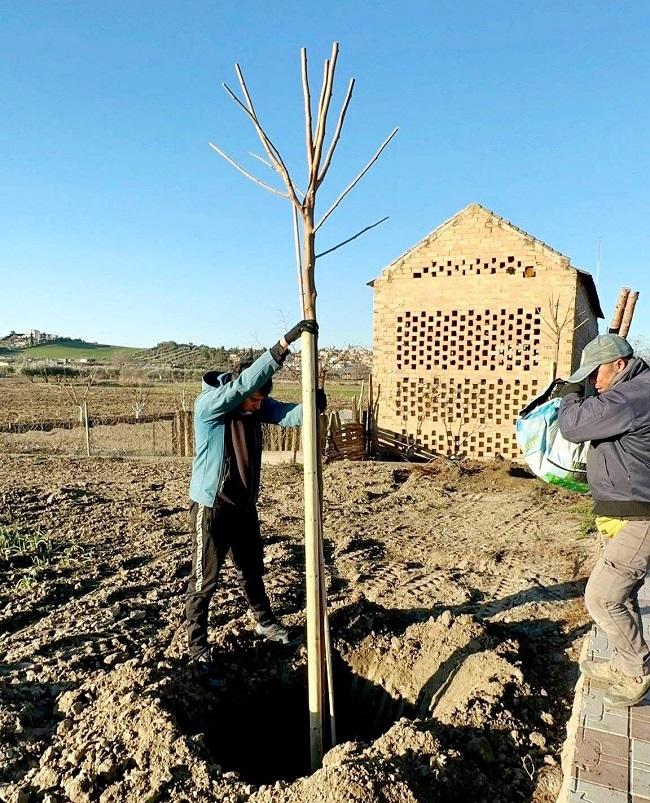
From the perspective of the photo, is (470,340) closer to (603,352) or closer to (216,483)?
(603,352)

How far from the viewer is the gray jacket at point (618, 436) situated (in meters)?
2.87

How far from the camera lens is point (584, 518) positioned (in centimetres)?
778

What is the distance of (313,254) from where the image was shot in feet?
9.23

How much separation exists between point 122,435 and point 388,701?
1712 centimetres

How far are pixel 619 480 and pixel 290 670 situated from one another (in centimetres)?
219

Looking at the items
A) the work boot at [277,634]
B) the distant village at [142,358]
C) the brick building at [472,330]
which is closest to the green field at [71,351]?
the distant village at [142,358]

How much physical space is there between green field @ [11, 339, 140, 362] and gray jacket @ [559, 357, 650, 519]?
215 ft

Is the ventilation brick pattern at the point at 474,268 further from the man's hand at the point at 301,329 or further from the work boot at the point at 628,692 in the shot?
the man's hand at the point at 301,329

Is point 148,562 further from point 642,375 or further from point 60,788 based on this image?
point 642,375

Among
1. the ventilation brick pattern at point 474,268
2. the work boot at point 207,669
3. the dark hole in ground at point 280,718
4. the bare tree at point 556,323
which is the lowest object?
the dark hole in ground at point 280,718

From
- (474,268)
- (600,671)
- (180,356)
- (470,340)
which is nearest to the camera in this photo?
(600,671)

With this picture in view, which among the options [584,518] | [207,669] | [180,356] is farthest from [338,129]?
[180,356]

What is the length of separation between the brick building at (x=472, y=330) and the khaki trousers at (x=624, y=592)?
384 inches

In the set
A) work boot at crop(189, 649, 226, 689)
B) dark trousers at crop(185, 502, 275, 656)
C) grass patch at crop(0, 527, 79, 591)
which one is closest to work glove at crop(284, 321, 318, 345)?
dark trousers at crop(185, 502, 275, 656)
